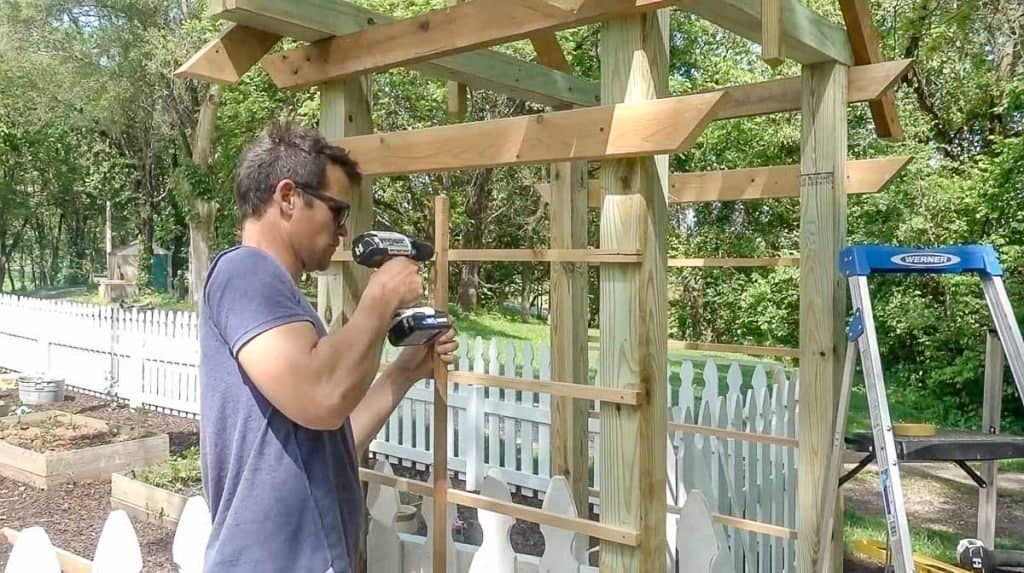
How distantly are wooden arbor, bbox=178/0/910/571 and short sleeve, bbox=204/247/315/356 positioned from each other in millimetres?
683

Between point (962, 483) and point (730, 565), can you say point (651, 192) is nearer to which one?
point (730, 565)

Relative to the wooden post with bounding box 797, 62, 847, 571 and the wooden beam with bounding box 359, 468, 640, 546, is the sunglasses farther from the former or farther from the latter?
the wooden post with bounding box 797, 62, 847, 571

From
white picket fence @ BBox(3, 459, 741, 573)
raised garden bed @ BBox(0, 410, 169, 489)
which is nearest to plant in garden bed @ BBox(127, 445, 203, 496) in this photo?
raised garden bed @ BBox(0, 410, 169, 489)

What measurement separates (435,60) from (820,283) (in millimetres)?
1720

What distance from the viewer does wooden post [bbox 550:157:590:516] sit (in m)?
4.13

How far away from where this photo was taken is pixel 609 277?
2.22 metres

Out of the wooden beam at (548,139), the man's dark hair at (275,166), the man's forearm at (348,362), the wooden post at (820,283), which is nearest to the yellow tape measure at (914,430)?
the wooden post at (820,283)

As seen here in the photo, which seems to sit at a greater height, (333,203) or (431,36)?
(431,36)

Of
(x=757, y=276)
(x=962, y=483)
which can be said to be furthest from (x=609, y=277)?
(x=757, y=276)

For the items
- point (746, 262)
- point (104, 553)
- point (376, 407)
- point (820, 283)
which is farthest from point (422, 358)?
point (746, 262)

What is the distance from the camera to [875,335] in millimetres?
2480

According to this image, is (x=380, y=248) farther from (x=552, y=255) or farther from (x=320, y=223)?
(x=552, y=255)

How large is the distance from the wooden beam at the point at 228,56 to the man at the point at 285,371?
3.73 feet

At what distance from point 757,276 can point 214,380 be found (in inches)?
436
